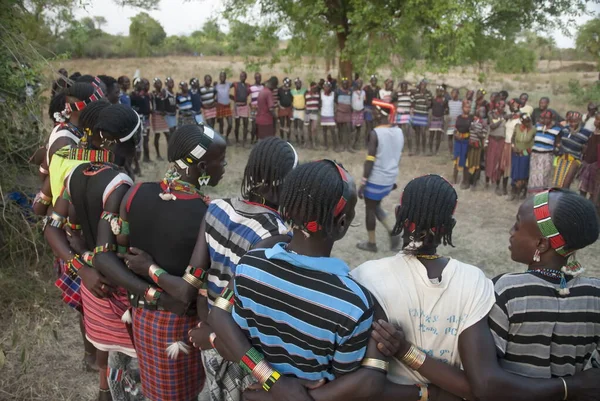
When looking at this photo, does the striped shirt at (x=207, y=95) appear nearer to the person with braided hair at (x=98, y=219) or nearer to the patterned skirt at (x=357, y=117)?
the patterned skirt at (x=357, y=117)

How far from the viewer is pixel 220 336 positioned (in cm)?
170

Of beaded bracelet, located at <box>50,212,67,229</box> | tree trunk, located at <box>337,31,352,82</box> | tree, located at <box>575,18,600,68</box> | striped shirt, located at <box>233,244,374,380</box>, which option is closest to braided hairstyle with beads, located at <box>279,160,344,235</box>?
striped shirt, located at <box>233,244,374,380</box>

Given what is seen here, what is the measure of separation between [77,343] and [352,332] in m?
3.14

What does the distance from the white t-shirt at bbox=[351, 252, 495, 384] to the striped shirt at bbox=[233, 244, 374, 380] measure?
0.51ft

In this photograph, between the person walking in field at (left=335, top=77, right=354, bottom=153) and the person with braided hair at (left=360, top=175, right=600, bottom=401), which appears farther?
the person walking in field at (left=335, top=77, right=354, bottom=153)

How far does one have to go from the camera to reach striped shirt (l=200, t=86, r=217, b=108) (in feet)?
36.0

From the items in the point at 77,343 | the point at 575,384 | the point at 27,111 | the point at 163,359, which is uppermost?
the point at 27,111

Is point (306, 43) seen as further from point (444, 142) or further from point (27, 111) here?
point (27, 111)

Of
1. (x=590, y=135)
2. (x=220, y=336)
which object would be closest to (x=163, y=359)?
(x=220, y=336)

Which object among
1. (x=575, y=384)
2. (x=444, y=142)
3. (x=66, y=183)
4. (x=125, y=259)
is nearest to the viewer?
(x=575, y=384)

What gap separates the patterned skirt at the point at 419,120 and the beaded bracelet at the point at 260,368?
32.6 ft

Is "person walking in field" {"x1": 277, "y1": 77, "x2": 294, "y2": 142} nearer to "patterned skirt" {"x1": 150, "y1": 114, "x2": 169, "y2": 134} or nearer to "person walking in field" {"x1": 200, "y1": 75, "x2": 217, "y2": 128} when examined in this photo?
"person walking in field" {"x1": 200, "y1": 75, "x2": 217, "y2": 128}

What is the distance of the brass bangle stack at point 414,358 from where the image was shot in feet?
5.19

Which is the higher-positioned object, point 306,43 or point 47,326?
point 306,43
